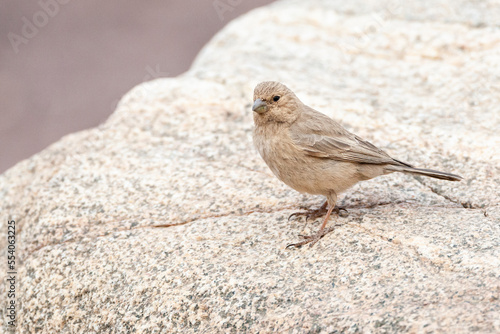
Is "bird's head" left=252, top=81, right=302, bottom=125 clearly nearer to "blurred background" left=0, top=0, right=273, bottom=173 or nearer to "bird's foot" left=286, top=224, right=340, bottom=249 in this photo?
"bird's foot" left=286, top=224, right=340, bottom=249

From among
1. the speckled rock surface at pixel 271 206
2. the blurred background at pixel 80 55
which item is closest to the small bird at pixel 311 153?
the speckled rock surface at pixel 271 206

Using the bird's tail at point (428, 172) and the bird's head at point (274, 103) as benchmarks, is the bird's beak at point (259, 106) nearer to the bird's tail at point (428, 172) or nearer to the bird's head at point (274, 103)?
the bird's head at point (274, 103)

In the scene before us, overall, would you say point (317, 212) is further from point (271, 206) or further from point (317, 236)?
point (317, 236)

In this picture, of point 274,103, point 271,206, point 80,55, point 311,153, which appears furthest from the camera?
point 80,55

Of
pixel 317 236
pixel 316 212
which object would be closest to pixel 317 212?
pixel 316 212

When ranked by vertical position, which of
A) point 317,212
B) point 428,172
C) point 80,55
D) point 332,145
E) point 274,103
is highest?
point 274,103

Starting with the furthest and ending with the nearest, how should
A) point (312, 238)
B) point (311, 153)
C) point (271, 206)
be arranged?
1. point (271, 206)
2. point (311, 153)
3. point (312, 238)

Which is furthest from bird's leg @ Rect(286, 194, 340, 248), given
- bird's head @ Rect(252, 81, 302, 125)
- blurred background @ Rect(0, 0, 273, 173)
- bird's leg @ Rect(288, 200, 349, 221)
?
blurred background @ Rect(0, 0, 273, 173)
